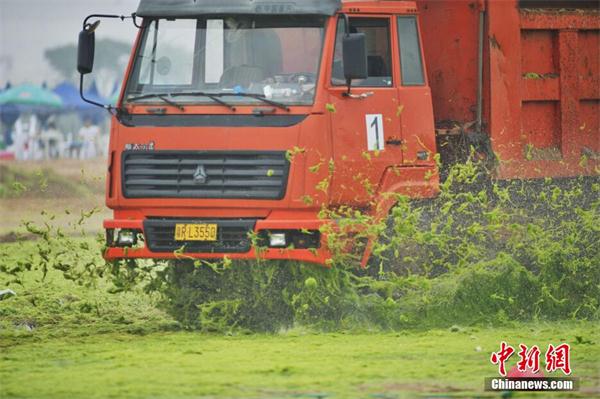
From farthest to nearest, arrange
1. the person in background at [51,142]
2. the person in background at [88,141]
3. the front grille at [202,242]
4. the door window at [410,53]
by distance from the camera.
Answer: the person in background at [51,142], the person in background at [88,141], the door window at [410,53], the front grille at [202,242]

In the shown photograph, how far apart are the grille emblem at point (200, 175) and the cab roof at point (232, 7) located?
1351mm

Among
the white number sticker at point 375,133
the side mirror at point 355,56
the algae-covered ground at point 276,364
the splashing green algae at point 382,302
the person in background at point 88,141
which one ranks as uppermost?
the person in background at point 88,141

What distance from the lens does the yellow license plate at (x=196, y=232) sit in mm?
11156

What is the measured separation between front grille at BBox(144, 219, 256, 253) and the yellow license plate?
34 millimetres

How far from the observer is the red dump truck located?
436 inches

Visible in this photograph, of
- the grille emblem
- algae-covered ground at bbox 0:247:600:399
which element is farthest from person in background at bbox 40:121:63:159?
the grille emblem

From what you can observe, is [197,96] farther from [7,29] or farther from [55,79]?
[55,79]

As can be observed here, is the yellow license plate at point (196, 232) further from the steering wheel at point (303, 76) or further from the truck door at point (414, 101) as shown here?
the truck door at point (414, 101)

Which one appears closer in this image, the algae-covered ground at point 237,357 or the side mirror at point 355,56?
the algae-covered ground at point 237,357

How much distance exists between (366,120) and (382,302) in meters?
1.54

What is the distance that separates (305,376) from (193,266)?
2.95 meters

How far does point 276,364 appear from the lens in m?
9.46

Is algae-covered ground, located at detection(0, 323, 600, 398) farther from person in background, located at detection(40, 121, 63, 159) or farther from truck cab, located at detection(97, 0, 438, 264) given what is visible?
person in background, located at detection(40, 121, 63, 159)

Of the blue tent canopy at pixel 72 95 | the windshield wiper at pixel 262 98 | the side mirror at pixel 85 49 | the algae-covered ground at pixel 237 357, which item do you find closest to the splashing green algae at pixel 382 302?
the algae-covered ground at pixel 237 357
